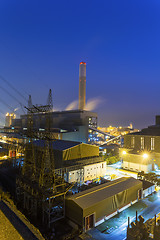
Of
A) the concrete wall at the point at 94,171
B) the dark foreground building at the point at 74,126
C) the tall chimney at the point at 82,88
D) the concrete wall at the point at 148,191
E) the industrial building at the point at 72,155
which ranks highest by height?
the tall chimney at the point at 82,88

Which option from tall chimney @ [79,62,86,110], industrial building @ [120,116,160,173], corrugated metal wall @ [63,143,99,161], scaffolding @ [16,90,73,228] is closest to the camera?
scaffolding @ [16,90,73,228]

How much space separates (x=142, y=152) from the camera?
2616cm

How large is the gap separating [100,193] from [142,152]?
56.4ft

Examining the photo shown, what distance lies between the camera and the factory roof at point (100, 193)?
34.2ft

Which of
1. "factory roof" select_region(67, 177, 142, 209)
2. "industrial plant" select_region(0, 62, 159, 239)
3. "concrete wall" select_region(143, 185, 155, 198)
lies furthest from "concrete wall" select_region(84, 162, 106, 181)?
"concrete wall" select_region(143, 185, 155, 198)

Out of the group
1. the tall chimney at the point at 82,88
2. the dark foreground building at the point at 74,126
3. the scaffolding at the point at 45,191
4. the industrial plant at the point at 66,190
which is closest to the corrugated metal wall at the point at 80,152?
the industrial plant at the point at 66,190

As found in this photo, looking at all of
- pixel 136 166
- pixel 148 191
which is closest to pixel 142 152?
pixel 136 166

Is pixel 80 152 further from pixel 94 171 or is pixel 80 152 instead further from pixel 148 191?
pixel 148 191

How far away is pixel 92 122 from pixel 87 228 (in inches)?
2051

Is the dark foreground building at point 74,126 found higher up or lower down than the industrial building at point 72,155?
higher up

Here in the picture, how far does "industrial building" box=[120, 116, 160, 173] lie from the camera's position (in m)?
23.6

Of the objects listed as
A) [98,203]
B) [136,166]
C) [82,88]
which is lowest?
[136,166]

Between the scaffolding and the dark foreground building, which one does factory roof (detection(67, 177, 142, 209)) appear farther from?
the dark foreground building

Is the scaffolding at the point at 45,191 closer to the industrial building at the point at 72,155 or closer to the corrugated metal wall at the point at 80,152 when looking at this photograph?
the industrial building at the point at 72,155
